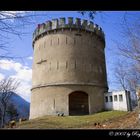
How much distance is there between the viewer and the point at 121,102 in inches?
628

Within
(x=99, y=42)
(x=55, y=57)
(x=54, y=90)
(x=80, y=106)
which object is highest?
(x=99, y=42)

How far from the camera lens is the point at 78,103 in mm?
16609

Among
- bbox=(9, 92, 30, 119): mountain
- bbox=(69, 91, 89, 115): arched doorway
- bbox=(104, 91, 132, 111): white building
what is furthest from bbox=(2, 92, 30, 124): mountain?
bbox=(104, 91, 132, 111): white building

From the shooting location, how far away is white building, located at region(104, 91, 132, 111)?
1526 cm

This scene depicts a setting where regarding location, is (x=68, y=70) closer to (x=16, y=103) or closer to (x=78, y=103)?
(x=78, y=103)

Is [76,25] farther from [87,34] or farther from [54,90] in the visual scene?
[54,90]

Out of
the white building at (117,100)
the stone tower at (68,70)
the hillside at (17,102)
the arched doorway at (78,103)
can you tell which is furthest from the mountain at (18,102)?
the white building at (117,100)

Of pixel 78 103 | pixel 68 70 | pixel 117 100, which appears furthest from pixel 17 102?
pixel 117 100

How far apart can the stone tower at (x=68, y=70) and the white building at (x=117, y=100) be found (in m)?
0.52

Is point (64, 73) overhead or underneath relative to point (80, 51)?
underneath

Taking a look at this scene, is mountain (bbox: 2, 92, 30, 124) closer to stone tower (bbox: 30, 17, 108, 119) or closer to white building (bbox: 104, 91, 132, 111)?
stone tower (bbox: 30, 17, 108, 119)

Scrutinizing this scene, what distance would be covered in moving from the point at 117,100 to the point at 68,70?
4.70 meters
